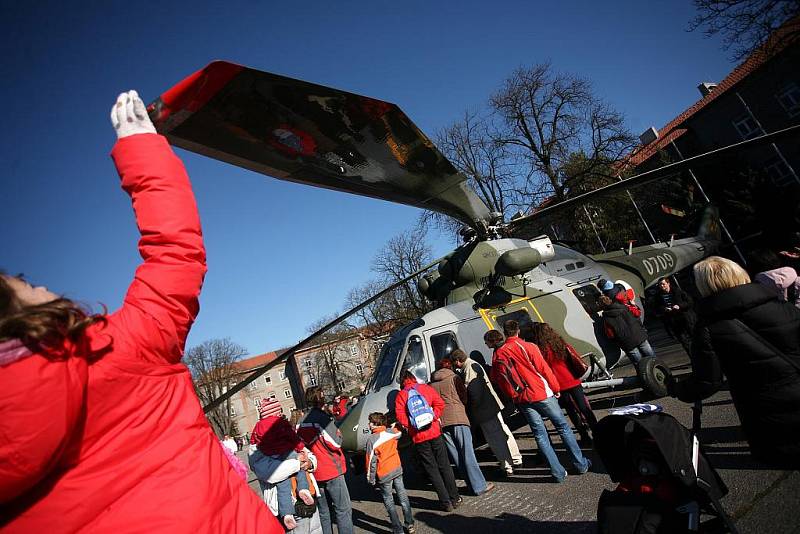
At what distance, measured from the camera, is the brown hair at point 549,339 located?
5766 millimetres

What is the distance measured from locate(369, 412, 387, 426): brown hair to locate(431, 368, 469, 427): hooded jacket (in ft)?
2.73

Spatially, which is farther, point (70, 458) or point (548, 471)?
point (548, 471)

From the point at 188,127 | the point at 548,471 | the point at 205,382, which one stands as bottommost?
the point at 548,471

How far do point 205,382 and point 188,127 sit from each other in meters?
53.1

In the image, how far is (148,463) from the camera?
3.25ft

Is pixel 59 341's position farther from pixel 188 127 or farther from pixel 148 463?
pixel 188 127

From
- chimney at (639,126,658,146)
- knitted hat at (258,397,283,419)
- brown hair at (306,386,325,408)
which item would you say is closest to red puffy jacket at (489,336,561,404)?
brown hair at (306,386,325,408)

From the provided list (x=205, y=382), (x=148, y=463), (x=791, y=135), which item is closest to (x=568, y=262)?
(x=791, y=135)

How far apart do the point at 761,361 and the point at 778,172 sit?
32885 mm

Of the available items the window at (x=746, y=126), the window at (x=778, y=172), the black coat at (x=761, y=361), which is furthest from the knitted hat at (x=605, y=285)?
the window at (x=746, y=126)

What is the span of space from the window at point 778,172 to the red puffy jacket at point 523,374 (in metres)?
29.8

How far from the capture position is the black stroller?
7.61 ft

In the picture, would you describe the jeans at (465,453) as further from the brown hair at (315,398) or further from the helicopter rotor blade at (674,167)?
the helicopter rotor blade at (674,167)

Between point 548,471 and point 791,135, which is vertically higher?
point 791,135
